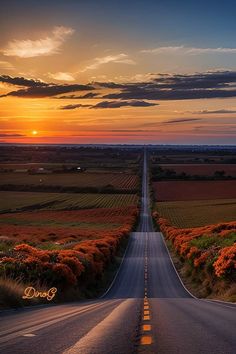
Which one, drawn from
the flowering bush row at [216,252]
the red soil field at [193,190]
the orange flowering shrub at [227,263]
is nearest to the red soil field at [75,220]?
the red soil field at [193,190]

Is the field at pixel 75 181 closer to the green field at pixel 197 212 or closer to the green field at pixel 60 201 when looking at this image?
the green field at pixel 60 201

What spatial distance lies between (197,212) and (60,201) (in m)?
36.3

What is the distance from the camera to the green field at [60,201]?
112m

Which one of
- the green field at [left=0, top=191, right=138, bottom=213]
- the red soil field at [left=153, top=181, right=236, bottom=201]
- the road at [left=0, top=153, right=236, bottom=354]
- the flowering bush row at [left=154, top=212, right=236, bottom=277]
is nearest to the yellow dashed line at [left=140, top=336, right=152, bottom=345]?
the road at [left=0, top=153, right=236, bottom=354]

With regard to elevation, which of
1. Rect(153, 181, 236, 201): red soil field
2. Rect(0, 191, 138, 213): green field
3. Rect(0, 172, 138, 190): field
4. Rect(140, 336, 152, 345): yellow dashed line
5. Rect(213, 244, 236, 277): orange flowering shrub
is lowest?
Rect(140, 336, 152, 345): yellow dashed line

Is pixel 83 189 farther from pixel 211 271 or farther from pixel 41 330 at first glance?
pixel 41 330

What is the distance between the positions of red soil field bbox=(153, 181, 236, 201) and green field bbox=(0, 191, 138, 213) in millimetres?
8420

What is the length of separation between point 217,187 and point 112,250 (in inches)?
3514

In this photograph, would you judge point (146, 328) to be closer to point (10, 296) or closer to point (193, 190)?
point (10, 296)

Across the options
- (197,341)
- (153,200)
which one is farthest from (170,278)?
(153,200)

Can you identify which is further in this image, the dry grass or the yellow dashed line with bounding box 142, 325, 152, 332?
the dry grass

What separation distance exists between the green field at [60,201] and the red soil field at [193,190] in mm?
8420

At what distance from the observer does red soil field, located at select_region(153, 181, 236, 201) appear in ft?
408

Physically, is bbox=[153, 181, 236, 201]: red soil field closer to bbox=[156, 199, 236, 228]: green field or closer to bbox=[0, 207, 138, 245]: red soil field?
bbox=[156, 199, 236, 228]: green field
